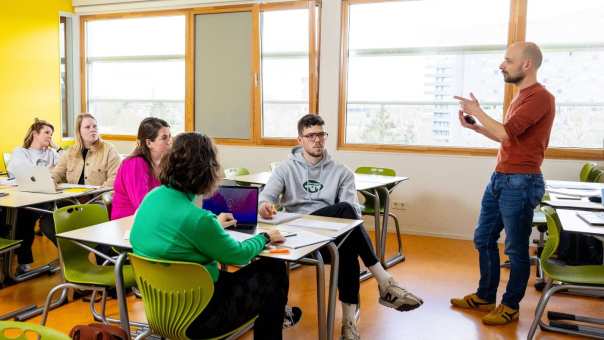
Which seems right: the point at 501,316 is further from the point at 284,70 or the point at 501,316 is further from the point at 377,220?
the point at 284,70

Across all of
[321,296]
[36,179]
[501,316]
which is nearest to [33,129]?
[36,179]

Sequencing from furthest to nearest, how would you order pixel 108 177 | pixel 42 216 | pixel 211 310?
1. pixel 108 177
2. pixel 42 216
3. pixel 211 310

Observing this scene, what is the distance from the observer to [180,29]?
6.69 m

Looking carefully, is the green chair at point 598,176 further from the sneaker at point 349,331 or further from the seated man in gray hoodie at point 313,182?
the sneaker at point 349,331

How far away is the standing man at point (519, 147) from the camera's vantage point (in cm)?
291

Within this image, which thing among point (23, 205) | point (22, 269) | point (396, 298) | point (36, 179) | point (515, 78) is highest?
point (515, 78)

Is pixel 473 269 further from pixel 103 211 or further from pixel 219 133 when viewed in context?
pixel 219 133

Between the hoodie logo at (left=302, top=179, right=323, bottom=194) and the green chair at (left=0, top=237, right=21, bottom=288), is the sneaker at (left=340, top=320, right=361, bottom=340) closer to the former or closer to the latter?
the hoodie logo at (left=302, top=179, right=323, bottom=194)

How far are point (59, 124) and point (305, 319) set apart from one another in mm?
5338

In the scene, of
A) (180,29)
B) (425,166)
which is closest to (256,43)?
(180,29)

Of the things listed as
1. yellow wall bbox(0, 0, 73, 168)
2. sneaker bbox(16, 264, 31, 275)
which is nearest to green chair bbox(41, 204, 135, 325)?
sneaker bbox(16, 264, 31, 275)

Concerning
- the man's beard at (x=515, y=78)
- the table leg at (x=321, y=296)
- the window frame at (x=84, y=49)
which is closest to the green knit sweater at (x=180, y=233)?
the table leg at (x=321, y=296)

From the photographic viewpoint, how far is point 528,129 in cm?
296

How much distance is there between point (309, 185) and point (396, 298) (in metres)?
0.88
